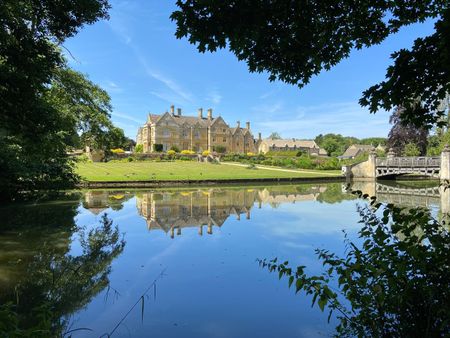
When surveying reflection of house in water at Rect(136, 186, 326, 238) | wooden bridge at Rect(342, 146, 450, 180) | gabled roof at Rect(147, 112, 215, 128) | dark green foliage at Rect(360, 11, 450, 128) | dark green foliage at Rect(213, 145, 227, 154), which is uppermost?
gabled roof at Rect(147, 112, 215, 128)

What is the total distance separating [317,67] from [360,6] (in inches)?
30.4

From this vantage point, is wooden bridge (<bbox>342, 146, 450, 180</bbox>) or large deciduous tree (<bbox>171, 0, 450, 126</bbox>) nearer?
large deciduous tree (<bbox>171, 0, 450, 126</bbox>)

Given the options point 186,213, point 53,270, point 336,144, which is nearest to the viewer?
point 53,270

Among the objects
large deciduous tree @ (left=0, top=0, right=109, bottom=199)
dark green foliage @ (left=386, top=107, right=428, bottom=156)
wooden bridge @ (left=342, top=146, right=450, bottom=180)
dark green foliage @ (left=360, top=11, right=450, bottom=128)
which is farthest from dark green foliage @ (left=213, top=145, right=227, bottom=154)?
dark green foliage @ (left=360, top=11, right=450, bottom=128)

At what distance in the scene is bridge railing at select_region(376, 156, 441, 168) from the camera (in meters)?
32.9

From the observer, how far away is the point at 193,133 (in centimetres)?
7119

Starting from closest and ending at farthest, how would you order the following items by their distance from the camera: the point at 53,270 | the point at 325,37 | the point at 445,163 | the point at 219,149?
the point at 325,37
the point at 53,270
the point at 445,163
the point at 219,149

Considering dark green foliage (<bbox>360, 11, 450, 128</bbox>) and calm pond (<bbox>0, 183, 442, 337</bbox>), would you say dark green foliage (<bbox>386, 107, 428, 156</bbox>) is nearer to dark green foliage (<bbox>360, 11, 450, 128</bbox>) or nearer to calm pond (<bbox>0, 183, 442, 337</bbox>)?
calm pond (<bbox>0, 183, 442, 337</bbox>)

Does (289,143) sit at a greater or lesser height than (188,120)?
lesser

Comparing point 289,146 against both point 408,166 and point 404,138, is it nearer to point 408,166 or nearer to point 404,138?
point 404,138

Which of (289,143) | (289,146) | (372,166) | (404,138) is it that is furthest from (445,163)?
(289,143)

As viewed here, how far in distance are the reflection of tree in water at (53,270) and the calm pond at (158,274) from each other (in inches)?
0.7

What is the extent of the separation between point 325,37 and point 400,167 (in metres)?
35.9

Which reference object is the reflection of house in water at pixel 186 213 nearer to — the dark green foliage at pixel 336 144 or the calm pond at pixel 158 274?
the calm pond at pixel 158 274
